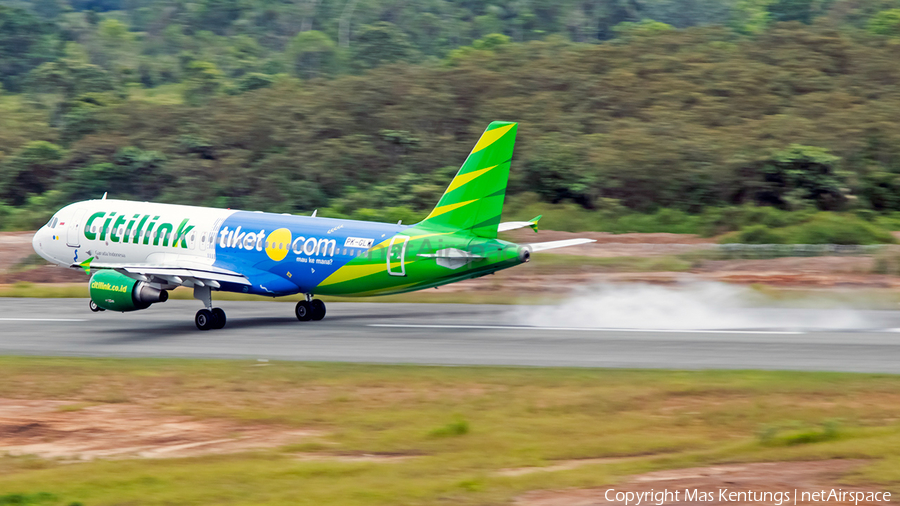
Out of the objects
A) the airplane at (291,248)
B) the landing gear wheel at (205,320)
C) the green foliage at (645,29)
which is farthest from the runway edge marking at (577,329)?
the green foliage at (645,29)

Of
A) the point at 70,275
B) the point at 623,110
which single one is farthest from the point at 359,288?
the point at 623,110

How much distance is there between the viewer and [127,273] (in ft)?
96.0

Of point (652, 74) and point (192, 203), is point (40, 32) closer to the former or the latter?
point (192, 203)

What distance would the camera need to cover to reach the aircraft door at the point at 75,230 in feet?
111

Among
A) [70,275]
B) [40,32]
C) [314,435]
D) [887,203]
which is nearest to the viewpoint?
[314,435]

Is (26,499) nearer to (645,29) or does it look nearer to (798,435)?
(798,435)

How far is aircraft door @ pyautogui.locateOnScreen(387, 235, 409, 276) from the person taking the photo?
2922 centimetres

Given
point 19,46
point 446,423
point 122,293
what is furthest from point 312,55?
point 446,423

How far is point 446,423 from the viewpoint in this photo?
1745 centimetres

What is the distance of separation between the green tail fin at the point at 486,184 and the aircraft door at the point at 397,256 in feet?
4.34

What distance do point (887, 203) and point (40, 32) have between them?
86.9 metres

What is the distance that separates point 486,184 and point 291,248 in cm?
638

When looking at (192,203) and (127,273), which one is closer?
(127,273)

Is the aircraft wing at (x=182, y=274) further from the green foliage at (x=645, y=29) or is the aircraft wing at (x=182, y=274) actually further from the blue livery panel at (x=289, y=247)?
the green foliage at (x=645, y=29)
